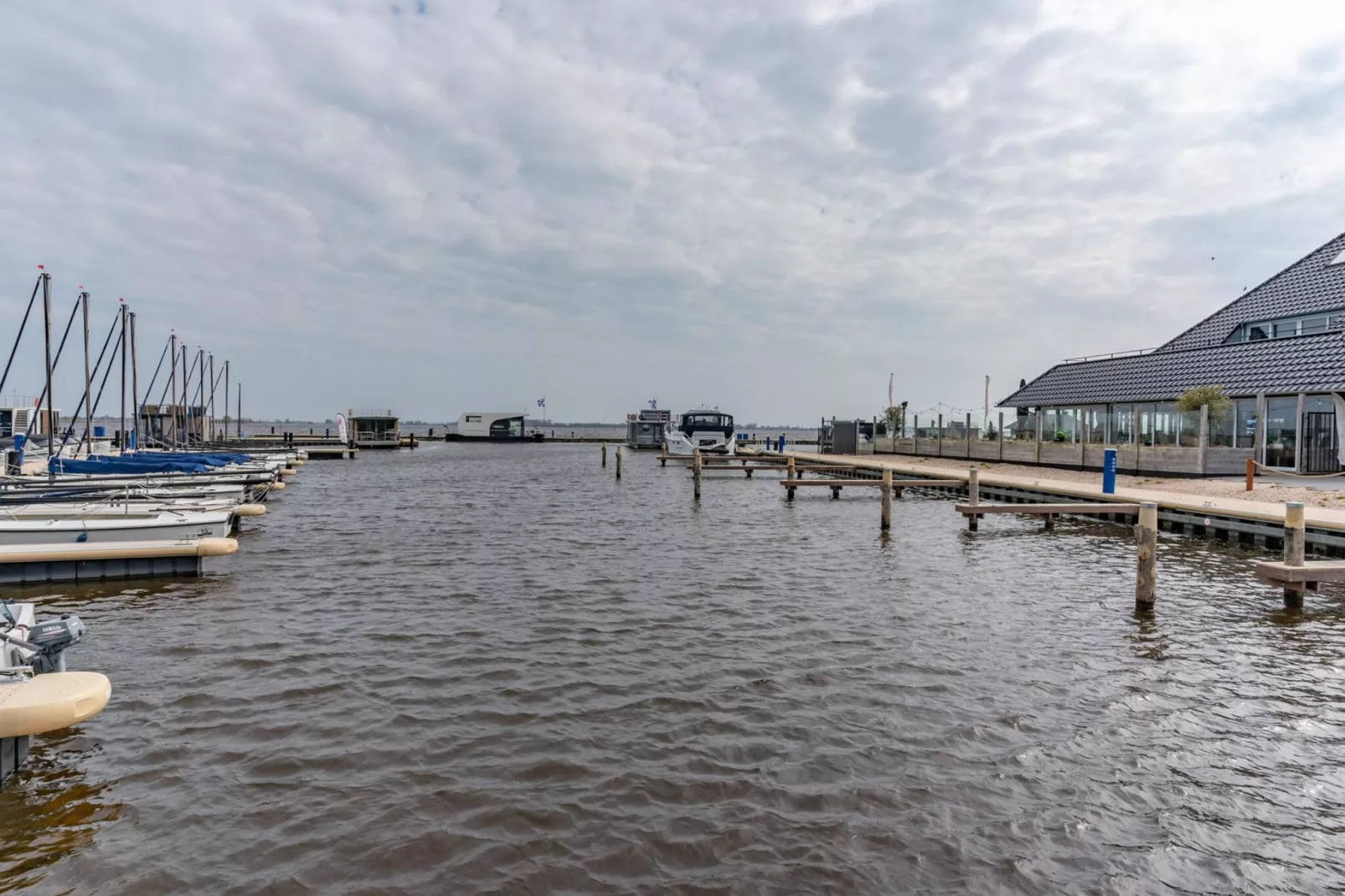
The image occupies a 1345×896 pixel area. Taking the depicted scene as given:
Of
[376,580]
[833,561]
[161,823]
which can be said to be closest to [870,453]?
[833,561]

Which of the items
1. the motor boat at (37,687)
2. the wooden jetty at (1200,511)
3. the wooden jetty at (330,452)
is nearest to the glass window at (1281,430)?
the wooden jetty at (1200,511)

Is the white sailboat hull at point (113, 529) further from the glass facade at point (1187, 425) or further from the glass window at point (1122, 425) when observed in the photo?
the glass window at point (1122, 425)

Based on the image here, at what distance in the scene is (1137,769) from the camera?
7145 millimetres

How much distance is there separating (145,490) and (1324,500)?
32738 millimetres

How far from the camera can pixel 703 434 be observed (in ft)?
217

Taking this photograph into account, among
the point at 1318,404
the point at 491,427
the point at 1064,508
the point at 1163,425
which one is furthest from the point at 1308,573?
the point at 491,427

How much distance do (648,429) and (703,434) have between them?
20.2 m

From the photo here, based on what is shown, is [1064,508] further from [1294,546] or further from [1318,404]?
[1318,404]

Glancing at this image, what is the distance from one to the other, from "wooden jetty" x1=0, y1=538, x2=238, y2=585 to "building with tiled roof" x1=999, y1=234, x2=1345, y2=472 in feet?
109

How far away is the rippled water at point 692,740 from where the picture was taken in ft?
18.5

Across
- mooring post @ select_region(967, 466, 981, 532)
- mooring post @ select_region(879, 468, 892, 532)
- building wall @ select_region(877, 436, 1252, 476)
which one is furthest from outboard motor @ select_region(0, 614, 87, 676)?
building wall @ select_region(877, 436, 1252, 476)

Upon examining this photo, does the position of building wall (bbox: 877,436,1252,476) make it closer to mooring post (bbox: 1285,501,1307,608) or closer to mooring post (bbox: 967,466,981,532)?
mooring post (bbox: 967,466,981,532)

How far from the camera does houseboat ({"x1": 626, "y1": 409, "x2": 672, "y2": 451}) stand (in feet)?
277

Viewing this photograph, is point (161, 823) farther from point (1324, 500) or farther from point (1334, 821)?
point (1324, 500)
